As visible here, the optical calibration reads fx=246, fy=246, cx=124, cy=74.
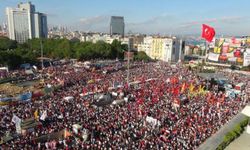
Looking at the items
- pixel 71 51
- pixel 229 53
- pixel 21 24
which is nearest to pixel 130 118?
pixel 71 51

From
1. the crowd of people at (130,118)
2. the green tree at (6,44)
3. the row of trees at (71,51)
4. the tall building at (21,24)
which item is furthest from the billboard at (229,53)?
the tall building at (21,24)

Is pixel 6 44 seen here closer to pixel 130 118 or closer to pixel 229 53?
pixel 229 53

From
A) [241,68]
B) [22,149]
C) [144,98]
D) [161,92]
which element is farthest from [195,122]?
[241,68]

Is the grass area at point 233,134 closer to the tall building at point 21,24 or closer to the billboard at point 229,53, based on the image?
the billboard at point 229,53

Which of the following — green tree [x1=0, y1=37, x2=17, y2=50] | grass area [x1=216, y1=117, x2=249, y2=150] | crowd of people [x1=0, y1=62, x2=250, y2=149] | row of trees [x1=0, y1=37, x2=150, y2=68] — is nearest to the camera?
crowd of people [x1=0, y1=62, x2=250, y2=149]

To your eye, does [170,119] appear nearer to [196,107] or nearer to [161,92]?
[196,107]

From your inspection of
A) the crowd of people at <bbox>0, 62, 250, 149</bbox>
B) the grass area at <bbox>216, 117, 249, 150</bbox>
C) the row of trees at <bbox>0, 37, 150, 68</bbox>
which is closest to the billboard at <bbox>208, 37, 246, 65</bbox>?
the row of trees at <bbox>0, 37, 150, 68</bbox>

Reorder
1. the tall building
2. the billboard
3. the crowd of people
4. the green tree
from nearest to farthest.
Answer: the crowd of people < the billboard < the green tree < the tall building

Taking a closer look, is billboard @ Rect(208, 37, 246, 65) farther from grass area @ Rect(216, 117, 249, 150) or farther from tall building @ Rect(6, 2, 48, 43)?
tall building @ Rect(6, 2, 48, 43)

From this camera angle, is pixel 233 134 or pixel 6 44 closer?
pixel 233 134

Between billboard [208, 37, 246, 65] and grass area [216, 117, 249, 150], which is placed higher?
billboard [208, 37, 246, 65]

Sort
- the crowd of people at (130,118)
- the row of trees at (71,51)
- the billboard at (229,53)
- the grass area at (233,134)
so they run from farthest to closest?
the billboard at (229,53) → the row of trees at (71,51) → the grass area at (233,134) → the crowd of people at (130,118)
